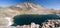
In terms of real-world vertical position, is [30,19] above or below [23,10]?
below

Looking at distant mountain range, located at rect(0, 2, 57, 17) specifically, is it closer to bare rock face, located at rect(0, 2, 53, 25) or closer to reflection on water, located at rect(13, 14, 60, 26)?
bare rock face, located at rect(0, 2, 53, 25)

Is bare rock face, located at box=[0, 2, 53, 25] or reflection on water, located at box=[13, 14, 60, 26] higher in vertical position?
bare rock face, located at box=[0, 2, 53, 25]

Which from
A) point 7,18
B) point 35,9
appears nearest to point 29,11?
point 35,9

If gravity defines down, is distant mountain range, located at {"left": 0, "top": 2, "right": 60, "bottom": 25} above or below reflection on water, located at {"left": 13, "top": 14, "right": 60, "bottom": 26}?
above

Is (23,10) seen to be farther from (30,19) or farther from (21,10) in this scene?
(30,19)

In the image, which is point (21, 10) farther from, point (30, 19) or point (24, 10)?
point (30, 19)

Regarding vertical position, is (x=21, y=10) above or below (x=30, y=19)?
above

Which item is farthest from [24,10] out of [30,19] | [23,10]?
[30,19]

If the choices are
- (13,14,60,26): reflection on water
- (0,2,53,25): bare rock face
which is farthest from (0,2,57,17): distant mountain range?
(13,14,60,26): reflection on water

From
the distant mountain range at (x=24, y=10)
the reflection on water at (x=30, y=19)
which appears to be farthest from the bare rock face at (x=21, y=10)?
the reflection on water at (x=30, y=19)
